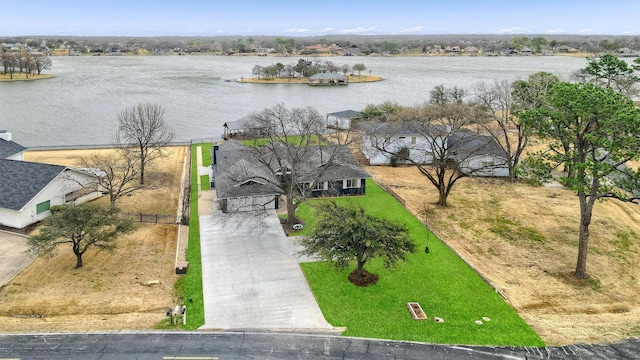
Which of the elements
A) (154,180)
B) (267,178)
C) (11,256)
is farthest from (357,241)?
(154,180)

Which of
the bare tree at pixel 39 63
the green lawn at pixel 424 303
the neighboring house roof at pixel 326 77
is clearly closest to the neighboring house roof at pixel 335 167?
the green lawn at pixel 424 303

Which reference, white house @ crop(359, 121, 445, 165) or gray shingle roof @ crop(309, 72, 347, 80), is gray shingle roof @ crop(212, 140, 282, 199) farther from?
gray shingle roof @ crop(309, 72, 347, 80)

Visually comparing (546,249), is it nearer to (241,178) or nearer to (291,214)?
(291,214)

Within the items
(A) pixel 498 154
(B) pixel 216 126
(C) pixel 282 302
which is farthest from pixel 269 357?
(B) pixel 216 126

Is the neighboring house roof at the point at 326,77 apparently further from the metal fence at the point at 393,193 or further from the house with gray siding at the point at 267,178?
the metal fence at the point at 393,193

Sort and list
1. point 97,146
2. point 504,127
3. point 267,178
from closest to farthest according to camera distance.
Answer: point 267,178 < point 504,127 < point 97,146

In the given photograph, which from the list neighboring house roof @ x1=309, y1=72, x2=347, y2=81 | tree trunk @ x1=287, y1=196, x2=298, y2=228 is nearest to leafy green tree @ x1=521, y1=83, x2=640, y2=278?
tree trunk @ x1=287, y1=196, x2=298, y2=228
